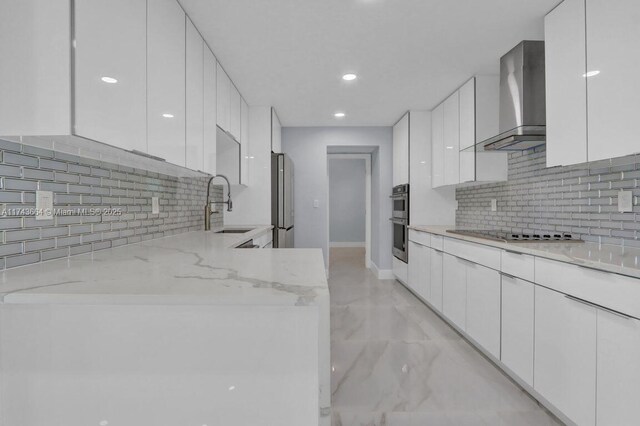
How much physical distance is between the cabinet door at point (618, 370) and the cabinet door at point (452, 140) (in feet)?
7.46

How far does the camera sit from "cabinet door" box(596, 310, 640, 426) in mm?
1252

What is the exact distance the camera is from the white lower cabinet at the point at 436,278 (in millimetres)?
3129

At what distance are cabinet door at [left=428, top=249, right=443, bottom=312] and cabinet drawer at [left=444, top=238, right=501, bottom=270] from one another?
0.22 metres

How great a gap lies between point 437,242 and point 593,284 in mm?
1795

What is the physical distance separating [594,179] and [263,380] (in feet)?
7.60

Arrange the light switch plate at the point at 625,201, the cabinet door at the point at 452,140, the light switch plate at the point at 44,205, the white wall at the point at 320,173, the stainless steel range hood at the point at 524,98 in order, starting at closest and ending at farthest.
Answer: the light switch plate at the point at 44,205 → the light switch plate at the point at 625,201 → the stainless steel range hood at the point at 524,98 → the cabinet door at the point at 452,140 → the white wall at the point at 320,173

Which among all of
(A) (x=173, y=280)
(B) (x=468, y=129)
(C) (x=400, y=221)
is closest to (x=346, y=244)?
(C) (x=400, y=221)

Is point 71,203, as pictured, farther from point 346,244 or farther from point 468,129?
point 346,244

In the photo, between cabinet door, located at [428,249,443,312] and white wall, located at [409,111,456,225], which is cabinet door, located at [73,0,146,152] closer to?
cabinet door, located at [428,249,443,312]

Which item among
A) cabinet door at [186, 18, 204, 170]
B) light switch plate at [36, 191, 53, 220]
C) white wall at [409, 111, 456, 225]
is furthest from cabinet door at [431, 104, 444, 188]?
light switch plate at [36, 191, 53, 220]

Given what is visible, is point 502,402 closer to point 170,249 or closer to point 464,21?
point 170,249

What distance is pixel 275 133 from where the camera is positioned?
4352mm

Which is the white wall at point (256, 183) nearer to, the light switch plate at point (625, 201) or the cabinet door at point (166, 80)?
the cabinet door at point (166, 80)

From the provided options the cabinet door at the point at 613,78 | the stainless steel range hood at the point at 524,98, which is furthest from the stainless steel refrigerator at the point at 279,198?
the cabinet door at the point at 613,78
